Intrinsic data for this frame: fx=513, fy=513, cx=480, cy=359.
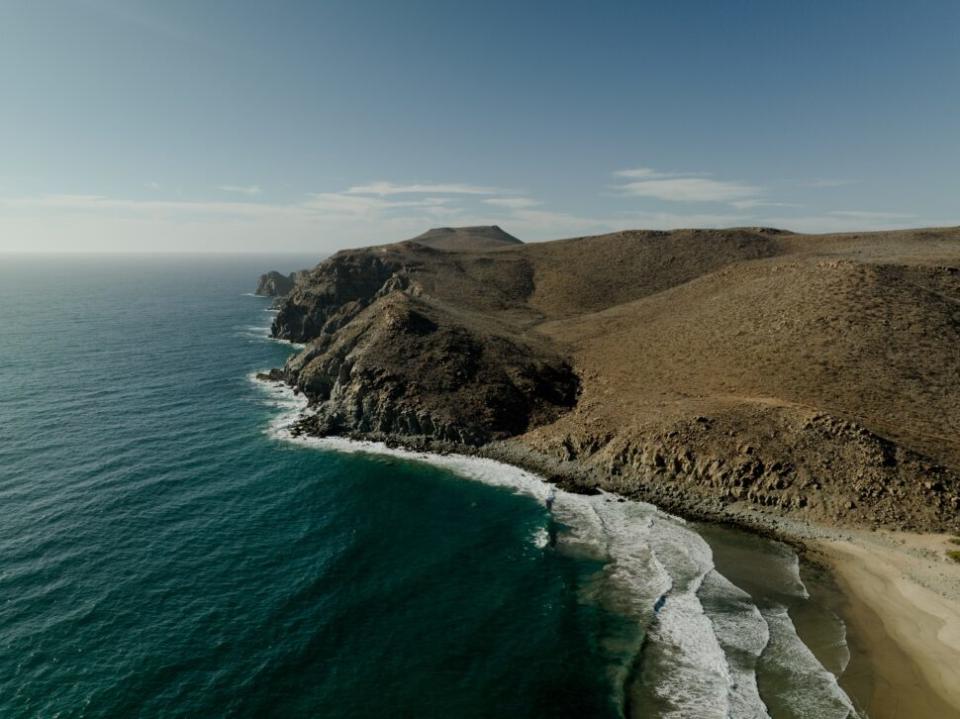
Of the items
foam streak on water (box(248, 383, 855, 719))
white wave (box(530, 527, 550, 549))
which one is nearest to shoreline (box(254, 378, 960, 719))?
foam streak on water (box(248, 383, 855, 719))

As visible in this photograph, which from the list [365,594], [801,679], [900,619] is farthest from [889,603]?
[365,594]

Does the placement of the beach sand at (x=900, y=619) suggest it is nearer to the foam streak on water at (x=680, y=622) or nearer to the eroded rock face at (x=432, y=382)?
the foam streak on water at (x=680, y=622)

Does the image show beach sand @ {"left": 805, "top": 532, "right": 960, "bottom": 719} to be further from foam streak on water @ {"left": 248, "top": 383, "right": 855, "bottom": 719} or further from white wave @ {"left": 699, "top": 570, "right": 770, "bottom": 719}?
white wave @ {"left": 699, "top": 570, "right": 770, "bottom": 719}

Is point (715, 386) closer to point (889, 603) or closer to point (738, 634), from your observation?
point (889, 603)

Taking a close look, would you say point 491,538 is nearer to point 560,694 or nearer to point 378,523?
point 378,523

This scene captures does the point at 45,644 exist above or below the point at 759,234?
below

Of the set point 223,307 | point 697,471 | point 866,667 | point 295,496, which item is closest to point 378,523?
point 295,496

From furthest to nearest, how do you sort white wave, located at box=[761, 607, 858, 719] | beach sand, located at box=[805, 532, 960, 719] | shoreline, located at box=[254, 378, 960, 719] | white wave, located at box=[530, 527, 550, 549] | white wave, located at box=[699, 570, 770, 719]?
white wave, located at box=[530, 527, 550, 549], shoreline, located at box=[254, 378, 960, 719], beach sand, located at box=[805, 532, 960, 719], white wave, located at box=[699, 570, 770, 719], white wave, located at box=[761, 607, 858, 719]
